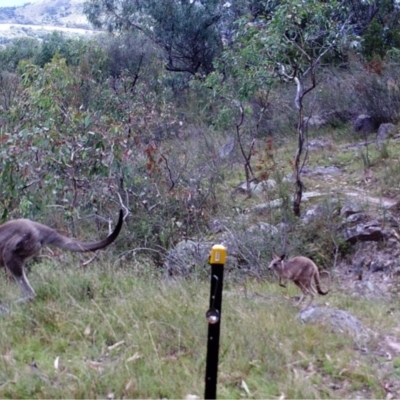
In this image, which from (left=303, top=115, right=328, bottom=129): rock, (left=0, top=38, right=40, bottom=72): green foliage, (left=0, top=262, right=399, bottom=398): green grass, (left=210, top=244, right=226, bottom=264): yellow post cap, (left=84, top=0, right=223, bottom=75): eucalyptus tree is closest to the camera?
(left=210, top=244, right=226, bottom=264): yellow post cap

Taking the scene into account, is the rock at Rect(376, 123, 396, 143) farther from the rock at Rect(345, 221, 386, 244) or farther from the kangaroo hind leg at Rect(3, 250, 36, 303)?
the kangaroo hind leg at Rect(3, 250, 36, 303)

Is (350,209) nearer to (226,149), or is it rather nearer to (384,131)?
(384,131)

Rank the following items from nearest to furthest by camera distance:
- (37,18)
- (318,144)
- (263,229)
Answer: (263,229) < (318,144) < (37,18)

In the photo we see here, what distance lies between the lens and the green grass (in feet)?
17.1

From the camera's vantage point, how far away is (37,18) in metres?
54.0

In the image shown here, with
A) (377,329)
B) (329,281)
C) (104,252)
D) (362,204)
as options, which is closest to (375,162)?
(362,204)

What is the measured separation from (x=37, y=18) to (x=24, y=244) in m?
50.3

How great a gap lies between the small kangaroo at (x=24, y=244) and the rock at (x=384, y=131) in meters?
10.9

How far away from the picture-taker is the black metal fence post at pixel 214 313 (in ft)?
14.1

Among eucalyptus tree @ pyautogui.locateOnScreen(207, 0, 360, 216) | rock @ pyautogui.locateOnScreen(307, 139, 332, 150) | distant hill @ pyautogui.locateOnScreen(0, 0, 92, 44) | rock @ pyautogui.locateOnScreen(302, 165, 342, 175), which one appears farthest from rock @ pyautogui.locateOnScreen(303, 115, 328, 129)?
distant hill @ pyautogui.locateOnScreen(0, 0, 92, 44)

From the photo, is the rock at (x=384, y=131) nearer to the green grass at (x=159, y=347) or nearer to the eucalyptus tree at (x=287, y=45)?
the eucalyptus tree at (x=287, y=45)

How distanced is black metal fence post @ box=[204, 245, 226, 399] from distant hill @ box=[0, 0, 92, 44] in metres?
33.9

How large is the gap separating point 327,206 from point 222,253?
7647 millimetres

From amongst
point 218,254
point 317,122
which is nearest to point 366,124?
point 317,122
